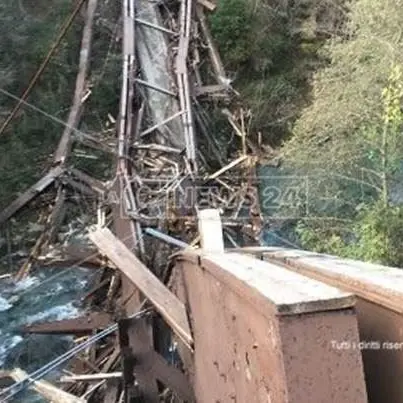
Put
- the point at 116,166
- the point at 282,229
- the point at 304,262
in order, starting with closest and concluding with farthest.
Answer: the point at 304,262 < the point at 282,229 < the point at 116,166

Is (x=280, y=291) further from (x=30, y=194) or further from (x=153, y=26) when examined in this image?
(x=153, y=26)

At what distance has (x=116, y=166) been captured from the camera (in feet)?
27.6

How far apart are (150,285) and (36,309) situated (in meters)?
4.23

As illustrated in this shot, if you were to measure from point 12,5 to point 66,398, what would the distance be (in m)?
8.54

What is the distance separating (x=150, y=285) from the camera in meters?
3.99

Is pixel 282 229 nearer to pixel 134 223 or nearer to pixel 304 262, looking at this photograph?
pixel 134 223

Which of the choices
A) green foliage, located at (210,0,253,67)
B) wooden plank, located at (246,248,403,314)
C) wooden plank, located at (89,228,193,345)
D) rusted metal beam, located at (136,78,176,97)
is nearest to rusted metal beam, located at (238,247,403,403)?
wooden plank, located at (246,248,403,314)

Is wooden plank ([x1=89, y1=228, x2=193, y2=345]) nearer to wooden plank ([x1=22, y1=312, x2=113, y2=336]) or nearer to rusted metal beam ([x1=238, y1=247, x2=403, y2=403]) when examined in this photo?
rusted metal beam ([x1=238, y1=247, x2=403, y2=403])

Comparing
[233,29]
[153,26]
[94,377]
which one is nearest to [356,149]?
[94,377]

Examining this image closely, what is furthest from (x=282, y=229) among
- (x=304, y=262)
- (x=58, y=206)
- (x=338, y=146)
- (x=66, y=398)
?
(x=304, y=262)

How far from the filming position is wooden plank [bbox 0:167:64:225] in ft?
28.9

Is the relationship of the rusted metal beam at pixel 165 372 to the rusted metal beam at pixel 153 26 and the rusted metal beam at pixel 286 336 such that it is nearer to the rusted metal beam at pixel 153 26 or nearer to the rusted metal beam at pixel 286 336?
the rusted metal beam at pixel 286 336

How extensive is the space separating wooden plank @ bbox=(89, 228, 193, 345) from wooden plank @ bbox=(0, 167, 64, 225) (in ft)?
14.2

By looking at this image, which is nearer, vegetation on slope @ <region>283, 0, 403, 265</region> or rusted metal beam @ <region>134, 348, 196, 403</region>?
rusted metal beam @ <region>134, 348, 196, 403</region>
